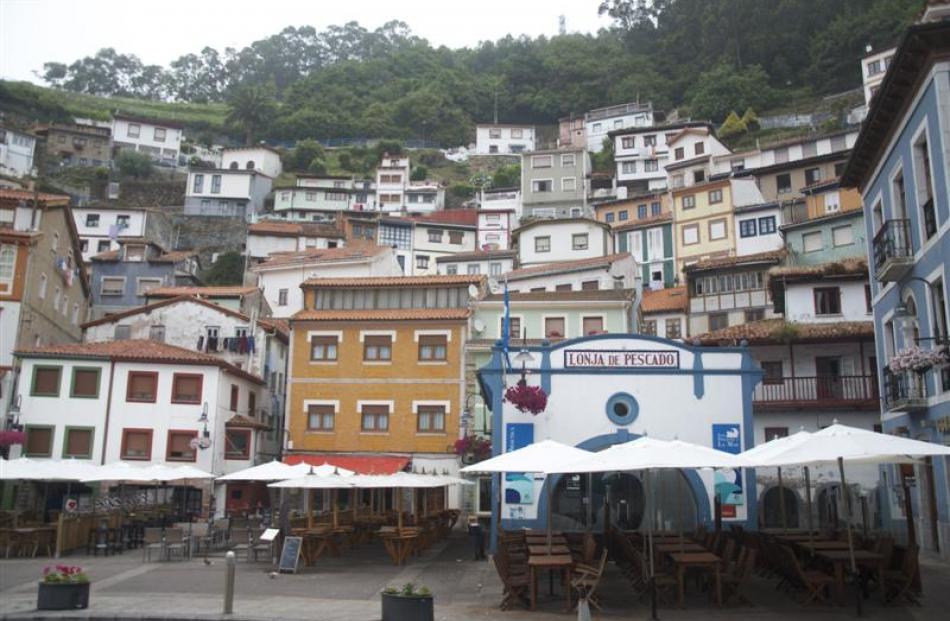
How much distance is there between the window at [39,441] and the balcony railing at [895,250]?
3153 centimetres

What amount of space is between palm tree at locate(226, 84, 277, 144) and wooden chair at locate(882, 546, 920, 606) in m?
119

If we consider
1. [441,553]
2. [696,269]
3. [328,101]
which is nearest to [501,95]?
[328,101]

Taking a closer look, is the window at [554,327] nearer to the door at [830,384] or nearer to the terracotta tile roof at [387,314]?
the terracotta tile roof at [387,314]

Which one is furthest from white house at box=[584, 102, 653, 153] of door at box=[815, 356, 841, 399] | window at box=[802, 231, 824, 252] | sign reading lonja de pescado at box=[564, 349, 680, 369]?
sign reading lonja de pescado at box=[564, 349, 680, 369]

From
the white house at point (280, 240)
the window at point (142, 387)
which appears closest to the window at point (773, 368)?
the window at point (142, 387)

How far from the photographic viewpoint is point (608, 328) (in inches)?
1500

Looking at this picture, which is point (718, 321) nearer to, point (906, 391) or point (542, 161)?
point (906, 391)

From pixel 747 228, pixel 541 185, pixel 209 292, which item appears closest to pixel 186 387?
pixel 209 292

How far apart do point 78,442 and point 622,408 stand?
2387cm

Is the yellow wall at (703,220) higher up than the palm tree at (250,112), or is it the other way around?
the palm tree at (250,112)

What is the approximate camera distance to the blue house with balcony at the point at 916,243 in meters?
18.8

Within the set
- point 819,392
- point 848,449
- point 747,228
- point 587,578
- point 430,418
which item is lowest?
point 587,578

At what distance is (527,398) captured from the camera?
70.0 ft

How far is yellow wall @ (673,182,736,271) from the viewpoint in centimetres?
6025
